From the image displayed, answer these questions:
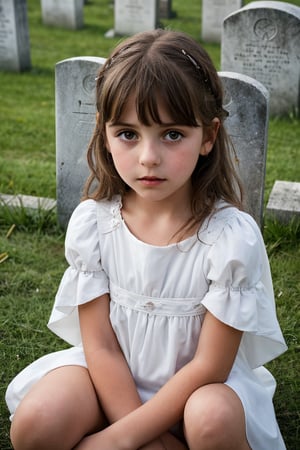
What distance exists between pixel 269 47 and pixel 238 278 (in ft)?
16.1

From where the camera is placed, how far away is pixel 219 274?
216 cm

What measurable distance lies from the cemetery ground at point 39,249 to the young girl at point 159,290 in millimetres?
567

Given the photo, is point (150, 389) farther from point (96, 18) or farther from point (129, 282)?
point (96, 18)

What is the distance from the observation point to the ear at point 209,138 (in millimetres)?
2228

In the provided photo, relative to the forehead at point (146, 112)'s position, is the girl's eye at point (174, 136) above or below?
below

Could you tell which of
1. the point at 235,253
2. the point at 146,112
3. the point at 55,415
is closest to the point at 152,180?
the point at 146,112

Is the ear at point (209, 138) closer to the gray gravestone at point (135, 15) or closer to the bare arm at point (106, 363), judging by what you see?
the bare arm at point (106, 363)

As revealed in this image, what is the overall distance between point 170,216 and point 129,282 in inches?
9.7

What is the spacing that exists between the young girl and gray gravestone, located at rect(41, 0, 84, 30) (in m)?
9.21

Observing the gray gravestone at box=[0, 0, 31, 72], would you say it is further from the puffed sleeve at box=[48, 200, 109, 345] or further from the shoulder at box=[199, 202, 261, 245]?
the shoulder at box=[199, 202, 261, 245]

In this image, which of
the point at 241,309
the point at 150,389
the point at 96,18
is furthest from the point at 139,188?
the point at 96,18

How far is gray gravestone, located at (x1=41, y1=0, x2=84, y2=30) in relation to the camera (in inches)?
438

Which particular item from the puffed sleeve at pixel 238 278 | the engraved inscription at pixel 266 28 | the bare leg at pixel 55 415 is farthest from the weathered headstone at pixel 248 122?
the engraved inscription at pixel 266 28

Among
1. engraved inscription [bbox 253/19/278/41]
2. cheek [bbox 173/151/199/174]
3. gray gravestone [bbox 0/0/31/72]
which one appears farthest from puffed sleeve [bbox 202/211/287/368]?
gray gravestone [bbox 0/0/31/72]
